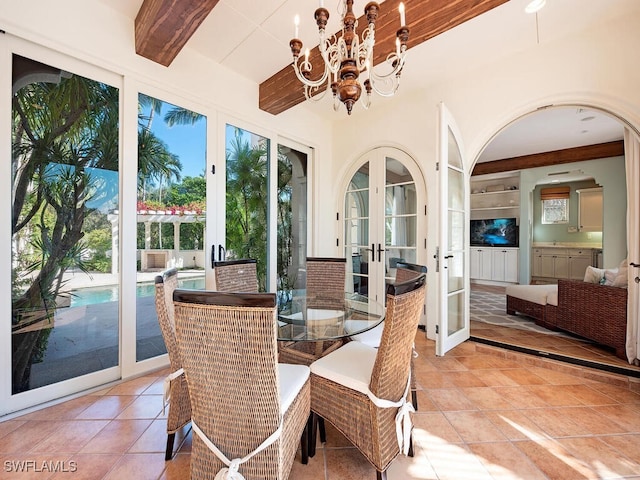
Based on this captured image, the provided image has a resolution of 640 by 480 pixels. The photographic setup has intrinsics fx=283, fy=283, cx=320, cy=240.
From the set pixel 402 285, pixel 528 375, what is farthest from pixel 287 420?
pixel 528 375

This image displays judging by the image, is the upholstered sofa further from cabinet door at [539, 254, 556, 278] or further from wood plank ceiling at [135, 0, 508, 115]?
cabinet door at [539, 254, 556, 278]

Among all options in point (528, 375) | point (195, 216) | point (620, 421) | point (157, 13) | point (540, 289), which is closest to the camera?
point (620, 421)

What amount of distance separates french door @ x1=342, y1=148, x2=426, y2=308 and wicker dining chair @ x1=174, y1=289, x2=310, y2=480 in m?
2.85

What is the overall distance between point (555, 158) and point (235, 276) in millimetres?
6266

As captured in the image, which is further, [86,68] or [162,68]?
[162,68]

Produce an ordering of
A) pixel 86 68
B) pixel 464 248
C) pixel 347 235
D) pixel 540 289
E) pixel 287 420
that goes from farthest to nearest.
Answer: pixel 347 235
pixel 540 289
pixel 464 248
pixel 86 68
pixel 287 420

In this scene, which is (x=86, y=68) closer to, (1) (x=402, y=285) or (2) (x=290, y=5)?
(2) (x=290, y=5)

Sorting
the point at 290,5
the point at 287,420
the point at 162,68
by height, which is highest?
the point at 290,5

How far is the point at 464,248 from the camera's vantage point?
3.19 meters

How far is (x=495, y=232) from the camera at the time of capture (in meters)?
6.84

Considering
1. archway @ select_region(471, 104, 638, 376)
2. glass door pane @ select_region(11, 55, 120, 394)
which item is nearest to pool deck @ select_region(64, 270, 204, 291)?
glass door pane @ select_region(11, 55, 120, 394)

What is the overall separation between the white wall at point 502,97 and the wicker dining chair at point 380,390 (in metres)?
2.12

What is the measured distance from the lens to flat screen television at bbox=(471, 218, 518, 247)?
6.56 meters

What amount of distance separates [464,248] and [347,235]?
64.5 inches
